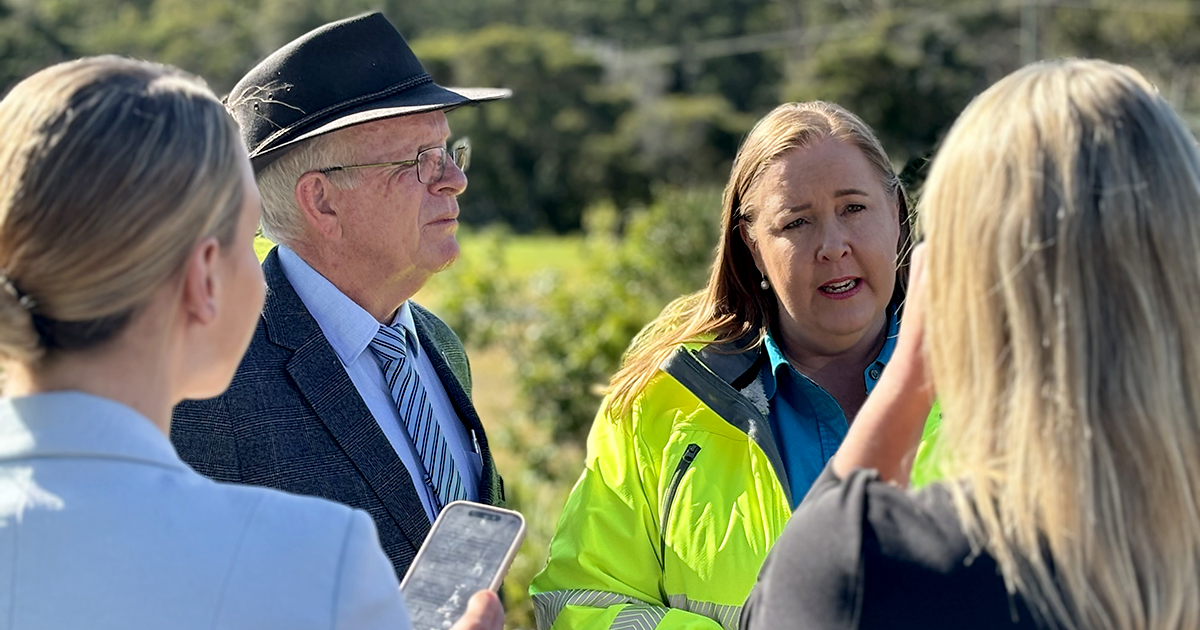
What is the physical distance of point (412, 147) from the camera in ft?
9.30

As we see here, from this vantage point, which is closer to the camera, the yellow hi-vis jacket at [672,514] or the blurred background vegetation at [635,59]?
the yellow hi-vis jacket at [672,514]

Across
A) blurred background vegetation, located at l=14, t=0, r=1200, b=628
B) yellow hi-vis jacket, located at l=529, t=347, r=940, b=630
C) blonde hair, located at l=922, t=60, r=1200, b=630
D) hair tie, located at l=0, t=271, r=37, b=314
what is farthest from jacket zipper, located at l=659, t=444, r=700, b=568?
blurred background vegetation, located at l=14, t=0, r=1200, b=628

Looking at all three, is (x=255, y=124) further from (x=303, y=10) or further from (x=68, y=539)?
(x=303, y=10)

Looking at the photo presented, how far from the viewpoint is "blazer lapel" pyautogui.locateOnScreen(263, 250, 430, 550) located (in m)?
2.47

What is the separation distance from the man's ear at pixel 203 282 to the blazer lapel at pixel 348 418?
1062mm

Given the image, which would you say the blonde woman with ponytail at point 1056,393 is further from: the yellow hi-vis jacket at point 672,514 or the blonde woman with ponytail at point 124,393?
the yellow hi-vis jacket at point 672,514

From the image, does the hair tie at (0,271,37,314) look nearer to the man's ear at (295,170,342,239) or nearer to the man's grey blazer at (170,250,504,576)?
the man's grey blazer at (170,250,504,576)

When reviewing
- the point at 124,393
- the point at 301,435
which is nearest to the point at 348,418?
the point at 301,435

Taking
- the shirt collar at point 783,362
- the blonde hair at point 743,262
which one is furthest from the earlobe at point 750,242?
the shirt collar at point 783,362

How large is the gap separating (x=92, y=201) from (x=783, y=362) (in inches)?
67.5

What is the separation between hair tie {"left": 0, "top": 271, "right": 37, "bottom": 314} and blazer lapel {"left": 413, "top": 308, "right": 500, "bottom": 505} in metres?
1.49

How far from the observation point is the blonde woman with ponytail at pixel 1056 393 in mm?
1369

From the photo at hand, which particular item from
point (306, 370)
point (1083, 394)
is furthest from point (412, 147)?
point (1083, 394)

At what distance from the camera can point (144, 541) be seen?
1.33 meters
